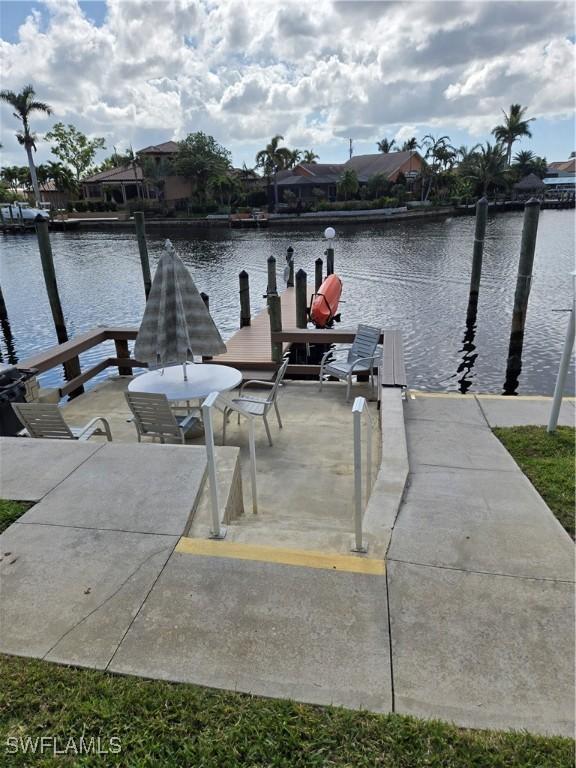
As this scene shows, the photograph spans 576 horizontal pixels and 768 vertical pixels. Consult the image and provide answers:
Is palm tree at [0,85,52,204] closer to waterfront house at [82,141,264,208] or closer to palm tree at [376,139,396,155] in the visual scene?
waterfront house at [82,141,264,208]

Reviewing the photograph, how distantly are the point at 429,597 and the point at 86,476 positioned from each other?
2.90 m

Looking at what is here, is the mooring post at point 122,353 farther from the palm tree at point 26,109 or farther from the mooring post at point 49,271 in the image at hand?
the palm tree at point 26,109

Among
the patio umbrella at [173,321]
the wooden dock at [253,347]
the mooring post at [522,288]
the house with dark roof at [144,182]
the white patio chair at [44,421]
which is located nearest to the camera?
the white patio chair at [44,421]

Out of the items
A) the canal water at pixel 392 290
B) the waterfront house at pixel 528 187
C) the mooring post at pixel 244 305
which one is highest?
the waterfront house at pixel 528 187

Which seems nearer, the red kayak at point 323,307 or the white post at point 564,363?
the white post at point 564,363

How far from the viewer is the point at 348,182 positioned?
194ft

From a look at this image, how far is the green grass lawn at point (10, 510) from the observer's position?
3673mm

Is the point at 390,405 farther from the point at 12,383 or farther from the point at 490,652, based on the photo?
the point at 12,383

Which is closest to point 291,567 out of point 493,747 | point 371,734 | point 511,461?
point 371,734

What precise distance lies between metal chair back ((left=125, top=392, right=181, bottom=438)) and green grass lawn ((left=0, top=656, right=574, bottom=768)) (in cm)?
300

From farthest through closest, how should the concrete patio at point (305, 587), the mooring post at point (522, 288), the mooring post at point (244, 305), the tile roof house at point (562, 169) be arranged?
the tile roof house at point (562, 169)
the mooring post at point (244, 305)
the mooring post at point (522, 288)
the concrete patio at point (305, 587)

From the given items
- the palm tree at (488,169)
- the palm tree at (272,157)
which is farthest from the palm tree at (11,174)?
the palm tree at (488,169)

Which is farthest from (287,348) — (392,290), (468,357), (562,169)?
(562,169)

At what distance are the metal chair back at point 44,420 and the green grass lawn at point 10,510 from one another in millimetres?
1308
